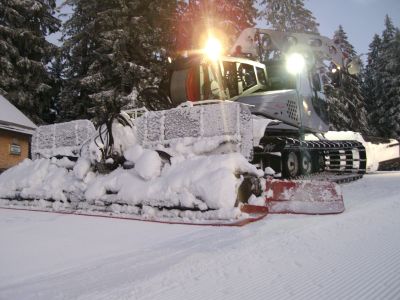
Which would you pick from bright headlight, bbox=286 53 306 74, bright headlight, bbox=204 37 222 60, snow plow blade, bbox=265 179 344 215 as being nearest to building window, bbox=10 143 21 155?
bright headlight, bbox=204 37 222 60

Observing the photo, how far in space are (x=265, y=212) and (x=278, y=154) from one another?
92.8 inches

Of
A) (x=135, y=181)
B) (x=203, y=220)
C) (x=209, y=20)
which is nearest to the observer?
(x=203, y=220)

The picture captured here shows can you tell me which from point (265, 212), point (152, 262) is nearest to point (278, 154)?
point (265, 212)

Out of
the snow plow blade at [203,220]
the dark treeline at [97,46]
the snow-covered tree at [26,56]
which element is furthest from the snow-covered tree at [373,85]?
the snow plow blade at [203,220]

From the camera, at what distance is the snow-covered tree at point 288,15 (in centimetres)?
3020

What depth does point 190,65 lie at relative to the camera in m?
7.95

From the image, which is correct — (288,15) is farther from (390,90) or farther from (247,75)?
(247,75)

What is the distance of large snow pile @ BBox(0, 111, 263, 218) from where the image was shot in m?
4.88

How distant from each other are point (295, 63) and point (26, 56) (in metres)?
18.0

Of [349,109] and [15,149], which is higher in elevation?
[349,109]

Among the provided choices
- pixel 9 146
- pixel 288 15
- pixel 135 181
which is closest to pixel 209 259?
pixel 135 181

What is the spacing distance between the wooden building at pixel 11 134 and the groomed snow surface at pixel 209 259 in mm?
13536

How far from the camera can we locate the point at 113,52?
17.4 m

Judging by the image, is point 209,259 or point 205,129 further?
point 205,129
